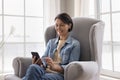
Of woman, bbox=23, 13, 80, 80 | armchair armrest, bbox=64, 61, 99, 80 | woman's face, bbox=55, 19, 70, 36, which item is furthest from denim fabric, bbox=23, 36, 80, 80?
Answer: armchair armrest, bbox=64, 61, 99, 80

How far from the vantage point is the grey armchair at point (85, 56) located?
1677 mm

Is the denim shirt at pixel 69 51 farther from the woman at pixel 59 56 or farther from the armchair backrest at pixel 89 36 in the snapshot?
the armchair backrest at pixel 89 36

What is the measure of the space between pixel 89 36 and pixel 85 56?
8.8 inches

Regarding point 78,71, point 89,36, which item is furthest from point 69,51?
point 78,71

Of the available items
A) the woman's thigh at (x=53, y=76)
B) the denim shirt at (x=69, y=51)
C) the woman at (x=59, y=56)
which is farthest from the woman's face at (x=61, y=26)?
the woman's thigh at (x=53, y=76)

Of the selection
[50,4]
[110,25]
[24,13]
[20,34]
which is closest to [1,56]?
[20,34]

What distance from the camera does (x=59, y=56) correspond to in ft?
7.14

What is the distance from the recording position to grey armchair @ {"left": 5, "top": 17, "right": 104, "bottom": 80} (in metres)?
1.68

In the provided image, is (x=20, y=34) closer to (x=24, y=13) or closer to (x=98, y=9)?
(x=24, y=13)

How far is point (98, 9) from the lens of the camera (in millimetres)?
2799

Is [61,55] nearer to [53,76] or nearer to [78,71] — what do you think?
[53,76]

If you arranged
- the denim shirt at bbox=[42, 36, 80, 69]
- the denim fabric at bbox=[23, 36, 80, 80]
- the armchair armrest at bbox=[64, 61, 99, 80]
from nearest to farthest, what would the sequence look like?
the armchair armrest at bbox=[64, 61, 99, 80] → the denim fabric at bbox=[23, 36, 80, 80] → the denim shirt at bbox=[42, 36, 80, 69]

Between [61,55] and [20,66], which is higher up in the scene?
[61,55]

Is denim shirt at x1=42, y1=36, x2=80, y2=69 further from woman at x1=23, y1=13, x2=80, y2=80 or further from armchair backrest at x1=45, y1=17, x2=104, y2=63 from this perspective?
armchair backrest at x1=45, y1=17, x2=104, y2=63
